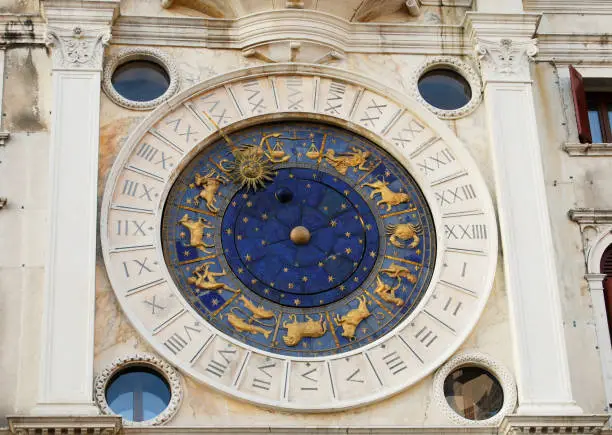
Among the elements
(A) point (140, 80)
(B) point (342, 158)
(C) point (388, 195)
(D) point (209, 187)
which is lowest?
(C) point (388, 195)

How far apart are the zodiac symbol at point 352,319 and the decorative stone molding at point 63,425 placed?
2.85 metres

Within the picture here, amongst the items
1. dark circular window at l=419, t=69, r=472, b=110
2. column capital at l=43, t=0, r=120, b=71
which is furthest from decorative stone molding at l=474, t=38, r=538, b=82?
column capital at l=43, t=0, r=120, b=71

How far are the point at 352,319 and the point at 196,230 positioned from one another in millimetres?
2069

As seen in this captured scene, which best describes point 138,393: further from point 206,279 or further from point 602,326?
point 602,326

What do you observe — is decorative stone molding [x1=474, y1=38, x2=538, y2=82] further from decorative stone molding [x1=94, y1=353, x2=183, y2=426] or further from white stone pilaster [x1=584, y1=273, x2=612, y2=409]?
decorative stone molding [x1=94, y1=353, x2=183, y2=426]

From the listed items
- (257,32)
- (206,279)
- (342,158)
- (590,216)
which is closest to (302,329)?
(206,279)

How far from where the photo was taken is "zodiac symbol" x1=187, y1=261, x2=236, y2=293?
19672mm

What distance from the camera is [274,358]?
19.2 metres

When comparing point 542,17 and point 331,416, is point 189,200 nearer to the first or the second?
point 331,416

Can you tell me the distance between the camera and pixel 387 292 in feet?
65.0

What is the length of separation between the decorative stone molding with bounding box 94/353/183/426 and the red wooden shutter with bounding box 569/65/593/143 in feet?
19.3

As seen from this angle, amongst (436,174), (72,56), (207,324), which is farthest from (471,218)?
(72,56)

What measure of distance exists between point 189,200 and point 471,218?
327 cm

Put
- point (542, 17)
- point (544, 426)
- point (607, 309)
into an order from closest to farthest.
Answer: point (544, 426), point (607, 309), point (542, 17)
